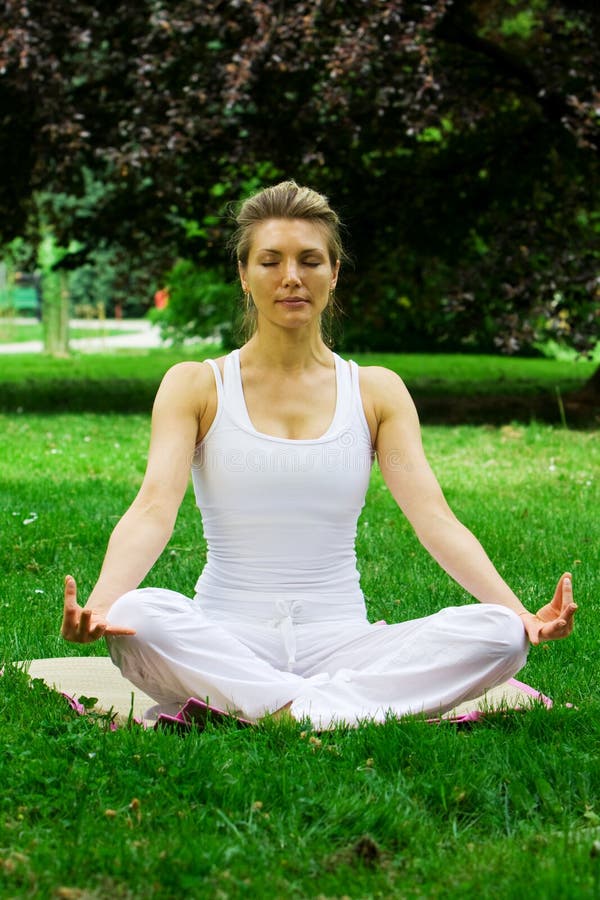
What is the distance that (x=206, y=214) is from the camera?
→ 1319 centimetres

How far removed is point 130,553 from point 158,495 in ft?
0.68

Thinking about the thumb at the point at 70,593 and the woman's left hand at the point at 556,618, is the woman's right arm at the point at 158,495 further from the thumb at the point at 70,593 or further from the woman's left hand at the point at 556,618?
the woman's left hand at the point at 556,618

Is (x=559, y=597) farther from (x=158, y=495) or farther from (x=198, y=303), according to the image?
(x=198, y=303)

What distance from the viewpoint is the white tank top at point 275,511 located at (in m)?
3.70

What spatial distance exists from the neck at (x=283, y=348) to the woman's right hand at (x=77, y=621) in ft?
3.62

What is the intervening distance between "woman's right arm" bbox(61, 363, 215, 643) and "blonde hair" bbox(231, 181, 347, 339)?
470 millimetres

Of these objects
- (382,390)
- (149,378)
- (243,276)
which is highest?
(243,276)

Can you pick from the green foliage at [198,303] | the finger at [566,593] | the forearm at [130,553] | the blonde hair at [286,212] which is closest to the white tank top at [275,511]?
the forearm at [130,553]

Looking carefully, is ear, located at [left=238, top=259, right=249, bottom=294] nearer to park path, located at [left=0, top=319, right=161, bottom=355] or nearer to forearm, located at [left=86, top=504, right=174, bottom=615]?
forearm, located at [left=86, top=504, right=174, bottom=615]

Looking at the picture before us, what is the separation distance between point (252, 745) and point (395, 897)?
2.93 feet

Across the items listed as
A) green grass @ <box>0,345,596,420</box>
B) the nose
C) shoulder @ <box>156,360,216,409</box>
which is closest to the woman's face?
the nose

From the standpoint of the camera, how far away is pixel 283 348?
3895mm

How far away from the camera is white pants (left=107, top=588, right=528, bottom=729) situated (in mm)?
3404

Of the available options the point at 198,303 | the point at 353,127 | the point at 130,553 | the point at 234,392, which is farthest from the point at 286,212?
the point at 198,303
